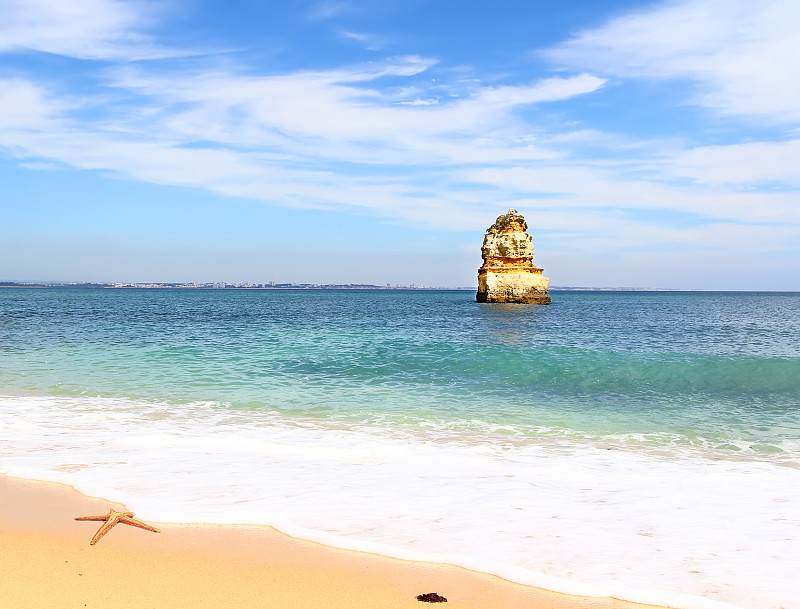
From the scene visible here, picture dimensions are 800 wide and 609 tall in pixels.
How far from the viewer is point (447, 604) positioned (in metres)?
3.45

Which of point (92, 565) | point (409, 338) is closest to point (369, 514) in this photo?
point (92, 565)

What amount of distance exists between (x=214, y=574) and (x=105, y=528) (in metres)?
1.33

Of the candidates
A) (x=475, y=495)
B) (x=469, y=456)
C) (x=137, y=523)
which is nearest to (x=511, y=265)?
(x=469, y=456)

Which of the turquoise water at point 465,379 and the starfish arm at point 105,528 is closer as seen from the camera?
the starfish arm at point 105,528

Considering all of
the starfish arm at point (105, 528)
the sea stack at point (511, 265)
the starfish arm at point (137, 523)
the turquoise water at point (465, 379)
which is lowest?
the turquoise water at point (465, 379)

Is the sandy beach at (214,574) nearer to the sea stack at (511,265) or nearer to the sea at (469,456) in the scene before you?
the sea at (469,456)

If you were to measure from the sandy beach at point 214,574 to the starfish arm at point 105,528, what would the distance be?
0.17ft

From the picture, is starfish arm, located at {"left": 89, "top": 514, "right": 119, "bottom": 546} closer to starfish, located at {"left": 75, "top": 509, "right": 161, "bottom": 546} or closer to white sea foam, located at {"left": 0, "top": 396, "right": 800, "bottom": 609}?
starfish, located at {"left": 75, "top": 509, "right": 161, "bottom": 546}

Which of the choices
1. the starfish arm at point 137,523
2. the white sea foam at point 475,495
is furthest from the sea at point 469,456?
the starfish arm at point 137,523

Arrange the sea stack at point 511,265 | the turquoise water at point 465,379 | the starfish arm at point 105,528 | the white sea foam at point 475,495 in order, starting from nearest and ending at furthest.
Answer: the white sea foam at point 475,495
the starfish arm at point 105,528
the turquoise water at point 465,379
the sea stack at point 511,265

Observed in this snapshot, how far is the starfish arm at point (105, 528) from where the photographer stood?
427cm

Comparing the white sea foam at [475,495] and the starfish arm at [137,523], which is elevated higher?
the starfish arm at [137,523]

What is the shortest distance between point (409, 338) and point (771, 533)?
69.5ft

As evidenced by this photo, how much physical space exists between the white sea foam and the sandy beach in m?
0.22
